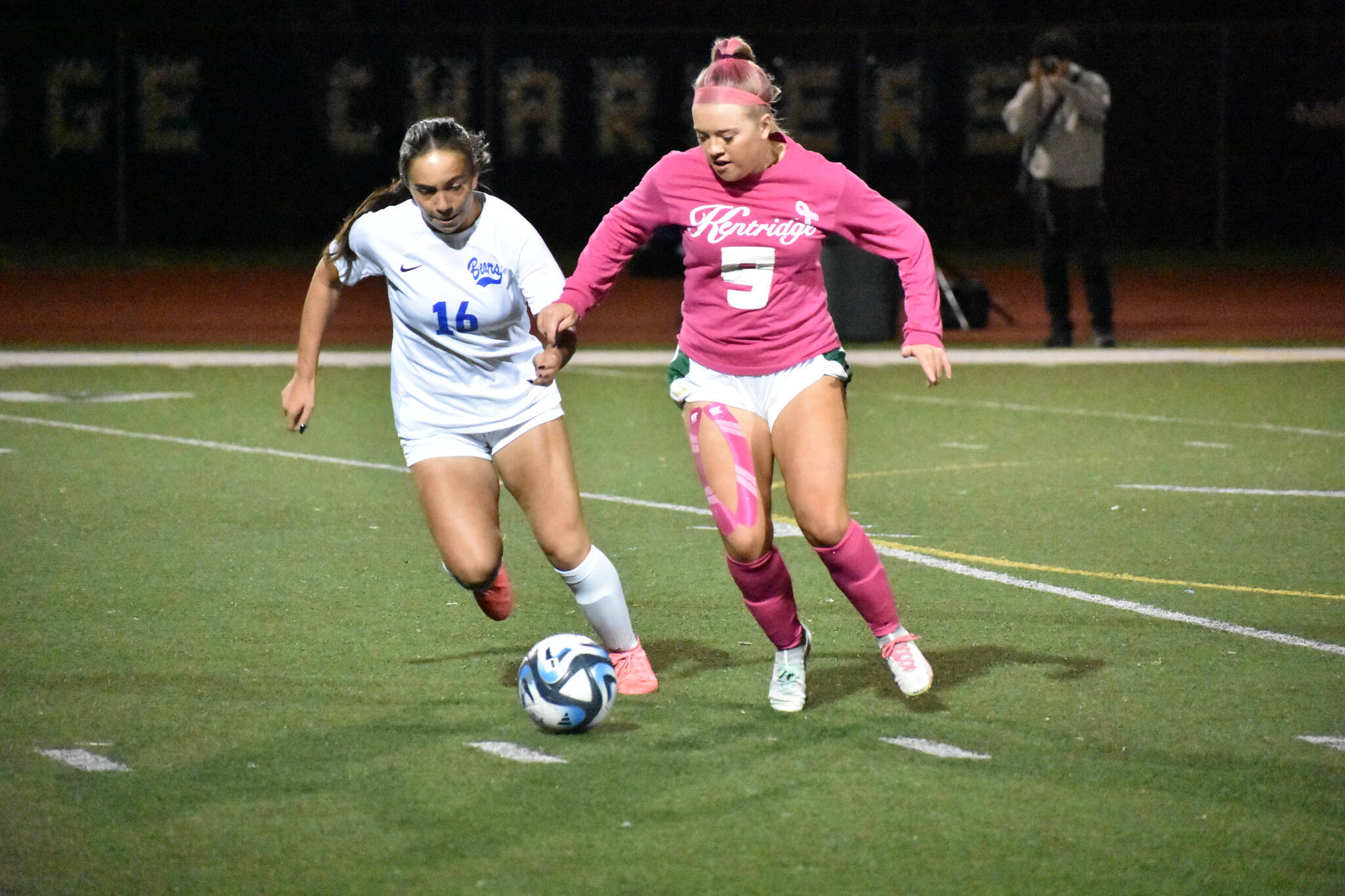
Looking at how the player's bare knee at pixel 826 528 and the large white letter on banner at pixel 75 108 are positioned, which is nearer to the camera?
the player's bare knee at pixel 826 528

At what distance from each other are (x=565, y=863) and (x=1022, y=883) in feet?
3.18

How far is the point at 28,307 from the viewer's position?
67.9 feet

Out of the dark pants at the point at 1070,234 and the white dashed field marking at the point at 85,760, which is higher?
the dark pants at the point at 1070,234

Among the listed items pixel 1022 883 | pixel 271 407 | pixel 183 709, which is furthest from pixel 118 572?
pixel 271 407

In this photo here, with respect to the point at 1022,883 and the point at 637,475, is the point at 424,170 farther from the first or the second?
the point at 637,475

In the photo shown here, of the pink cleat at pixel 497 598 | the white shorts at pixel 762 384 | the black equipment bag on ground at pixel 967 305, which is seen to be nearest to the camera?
the white shorts at pixel 762 384

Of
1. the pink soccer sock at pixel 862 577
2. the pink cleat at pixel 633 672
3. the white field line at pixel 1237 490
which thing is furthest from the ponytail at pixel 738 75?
the white field line at pixel 1237 490

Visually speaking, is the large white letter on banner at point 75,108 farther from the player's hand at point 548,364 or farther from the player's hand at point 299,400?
the player's hand at point 548,364

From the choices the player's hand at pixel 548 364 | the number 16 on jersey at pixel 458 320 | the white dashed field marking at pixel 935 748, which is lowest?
the white dashed field marking at pixel 935 748

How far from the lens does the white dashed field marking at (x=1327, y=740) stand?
5.08 m

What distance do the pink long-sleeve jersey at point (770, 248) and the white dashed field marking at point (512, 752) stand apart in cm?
124

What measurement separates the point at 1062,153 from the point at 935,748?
11.3m

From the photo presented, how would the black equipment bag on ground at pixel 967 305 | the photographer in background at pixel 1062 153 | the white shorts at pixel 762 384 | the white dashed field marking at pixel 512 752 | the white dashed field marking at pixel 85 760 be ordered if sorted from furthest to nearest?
the black equipment bag on ground at pixel 967 305
the photographer in background at pixel 1062 153
the white shorts at pixel 762 384
the white dashed field marking at pixel 512 752
the white dashed field marking at pixel 85 760

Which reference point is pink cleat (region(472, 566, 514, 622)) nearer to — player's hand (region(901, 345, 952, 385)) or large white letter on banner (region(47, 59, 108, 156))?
player's hand (region(901, 345, 952, 385))
